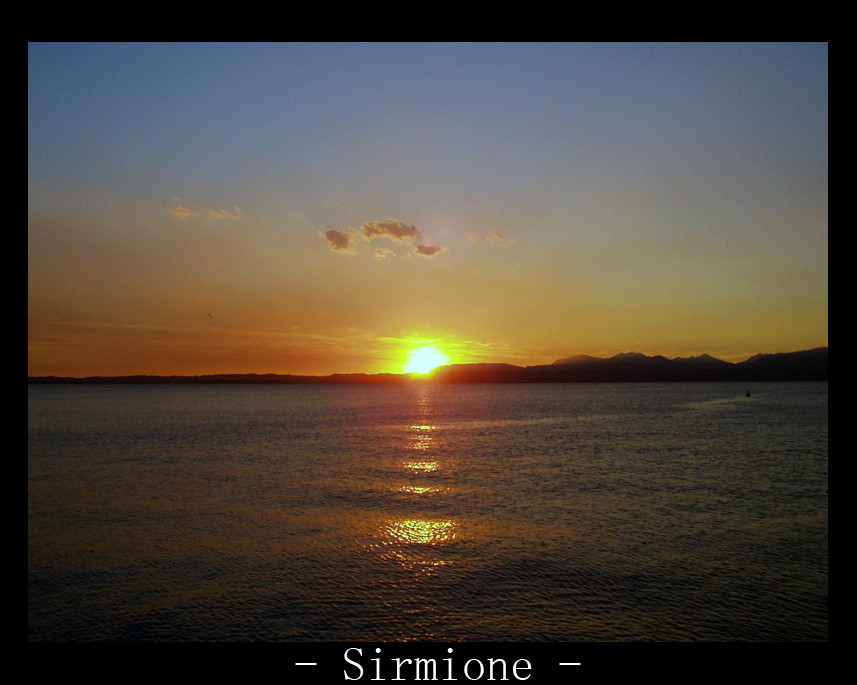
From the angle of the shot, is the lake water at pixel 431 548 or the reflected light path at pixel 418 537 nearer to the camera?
the lake water at pixel 431 548

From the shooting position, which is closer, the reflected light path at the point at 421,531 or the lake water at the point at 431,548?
the lake water at the point at 431,548

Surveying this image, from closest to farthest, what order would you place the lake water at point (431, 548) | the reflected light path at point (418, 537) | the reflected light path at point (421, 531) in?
the lake water at point (431, 548) → the reflected light path at point (418, 537) → the reflected light path at point (421, 531)

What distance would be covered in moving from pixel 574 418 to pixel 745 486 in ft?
169

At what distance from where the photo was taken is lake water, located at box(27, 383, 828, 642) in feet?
44.3

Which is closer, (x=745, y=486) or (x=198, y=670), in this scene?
(x=198, y=670)

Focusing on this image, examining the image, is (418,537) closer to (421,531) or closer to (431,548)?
(421,531)

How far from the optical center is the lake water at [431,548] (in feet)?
44.3

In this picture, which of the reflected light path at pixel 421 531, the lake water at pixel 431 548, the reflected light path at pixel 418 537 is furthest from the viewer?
the reflected light path at pixel 421 531

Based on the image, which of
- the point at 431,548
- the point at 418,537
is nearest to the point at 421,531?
the point at 418,537

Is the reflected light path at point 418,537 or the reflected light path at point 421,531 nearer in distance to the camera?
the reflected light path at point 418,537

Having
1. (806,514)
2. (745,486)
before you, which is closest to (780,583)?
(806,514)

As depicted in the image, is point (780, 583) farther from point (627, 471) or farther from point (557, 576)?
point (627, 471)

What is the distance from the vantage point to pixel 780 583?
16031 mm
